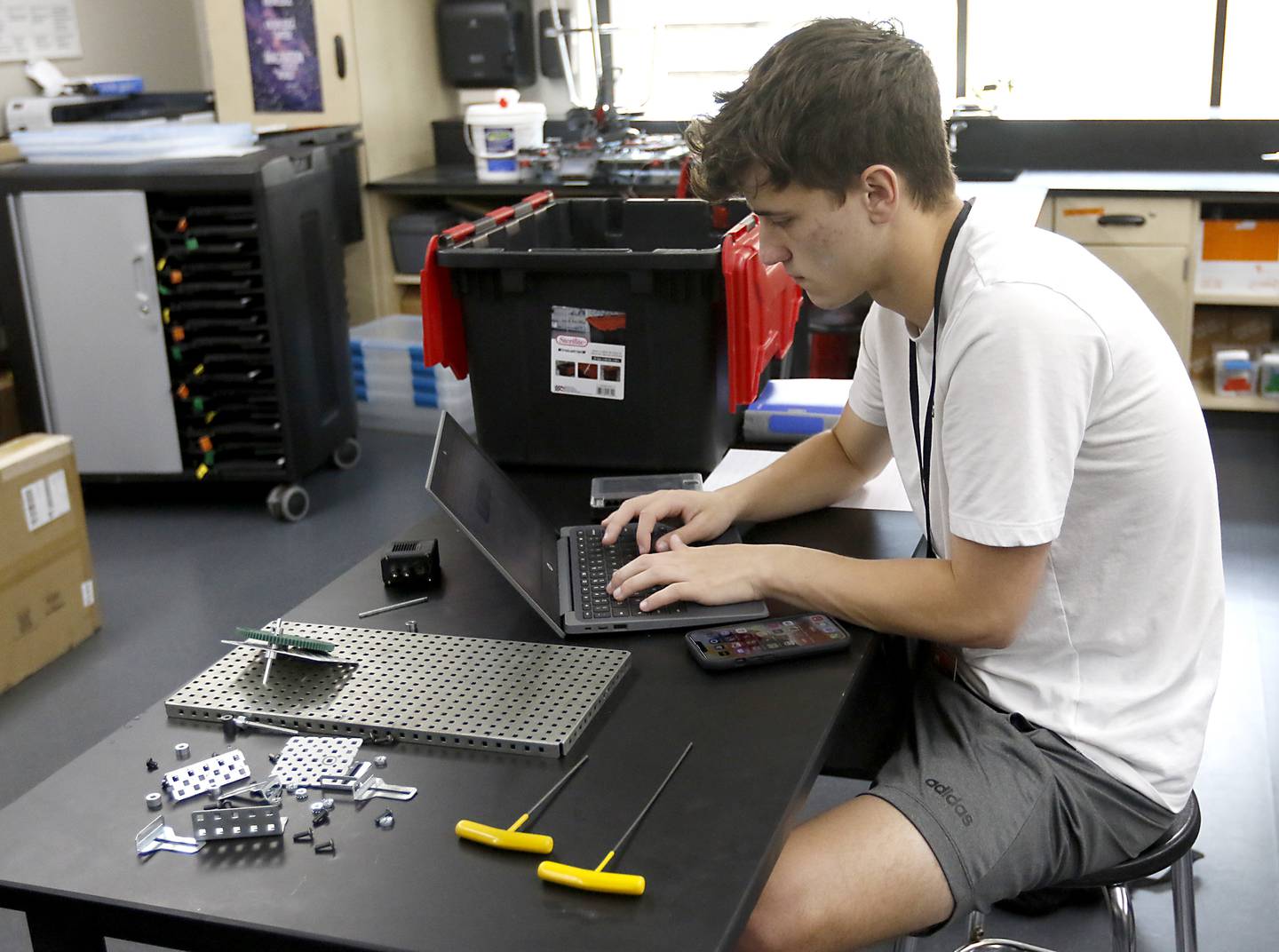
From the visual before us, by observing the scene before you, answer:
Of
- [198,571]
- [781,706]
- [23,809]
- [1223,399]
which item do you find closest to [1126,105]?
[1223,399]

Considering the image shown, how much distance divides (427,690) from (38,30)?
12.5 ft

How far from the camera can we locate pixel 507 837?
0.92 m

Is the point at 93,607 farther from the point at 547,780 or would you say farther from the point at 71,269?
the point at 547,780

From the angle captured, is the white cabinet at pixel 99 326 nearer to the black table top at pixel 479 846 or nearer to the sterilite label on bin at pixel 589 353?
the sterilite label on bin at pixel 589 353

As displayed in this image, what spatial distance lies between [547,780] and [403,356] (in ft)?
10.8

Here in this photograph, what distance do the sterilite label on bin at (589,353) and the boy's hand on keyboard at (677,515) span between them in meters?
0.29

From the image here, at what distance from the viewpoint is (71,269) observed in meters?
3.38

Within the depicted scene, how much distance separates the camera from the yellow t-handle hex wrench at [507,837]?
0.91 m

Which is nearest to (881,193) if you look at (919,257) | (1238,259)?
(919,257)

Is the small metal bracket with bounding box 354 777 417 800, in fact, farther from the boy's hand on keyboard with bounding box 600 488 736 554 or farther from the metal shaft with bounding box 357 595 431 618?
the boy's hand on keyboard with bounding box 600 488 736 554

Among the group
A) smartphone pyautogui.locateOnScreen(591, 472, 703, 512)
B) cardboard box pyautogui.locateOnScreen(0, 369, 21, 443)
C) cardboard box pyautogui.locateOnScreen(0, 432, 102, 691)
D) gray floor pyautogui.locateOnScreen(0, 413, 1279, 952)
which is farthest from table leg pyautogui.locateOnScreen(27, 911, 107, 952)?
cardboard box pyautogui.locateOnScreen(0, 369, 21, 443)

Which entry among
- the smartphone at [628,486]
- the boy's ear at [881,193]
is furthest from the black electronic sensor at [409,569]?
the boy's ear at [881,193]

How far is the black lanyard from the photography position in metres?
1.25

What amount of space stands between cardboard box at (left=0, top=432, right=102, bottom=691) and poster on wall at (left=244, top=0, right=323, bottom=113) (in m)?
1.94
